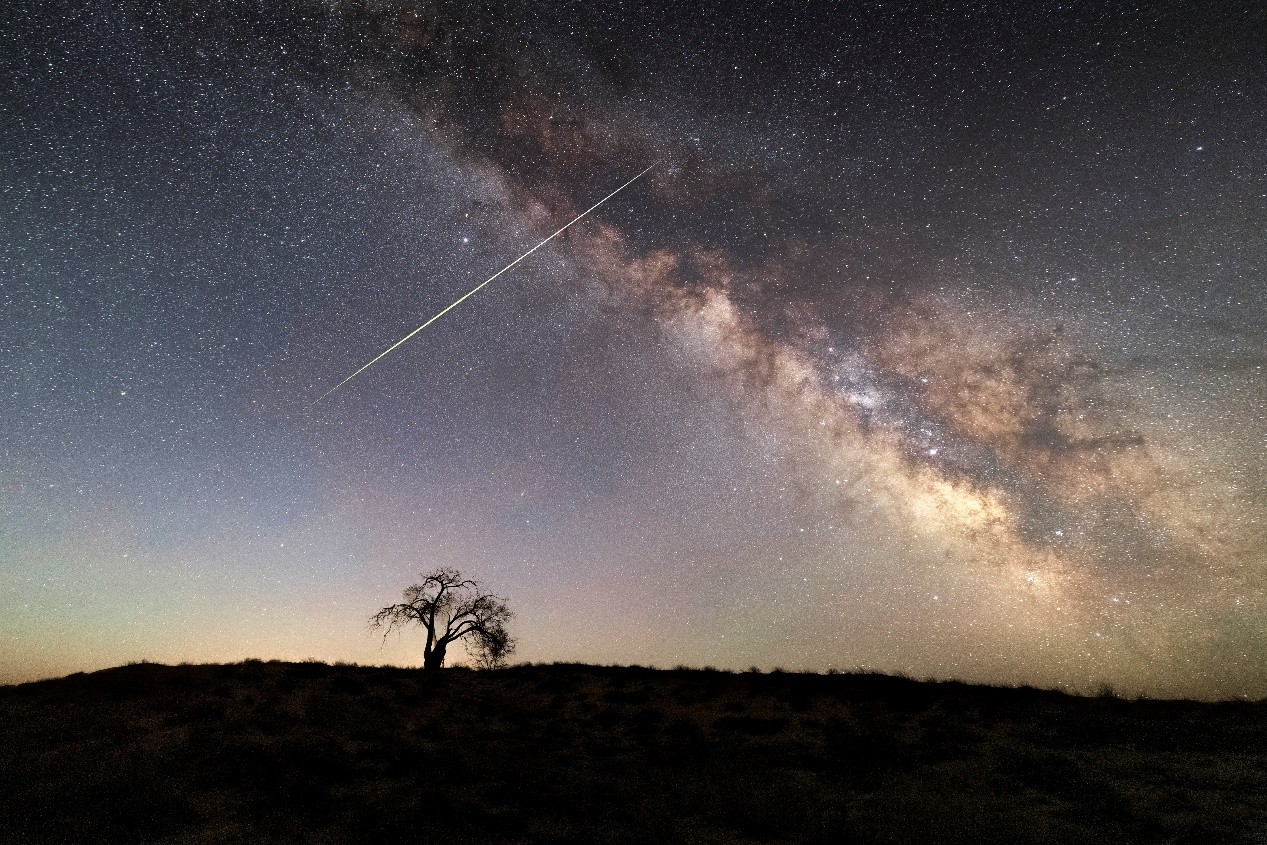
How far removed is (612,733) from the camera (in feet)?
70.4

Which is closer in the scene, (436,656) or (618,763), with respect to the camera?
(618,763)

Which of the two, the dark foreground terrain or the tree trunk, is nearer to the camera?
the dark foreground terrain

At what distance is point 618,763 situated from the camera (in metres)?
17.9

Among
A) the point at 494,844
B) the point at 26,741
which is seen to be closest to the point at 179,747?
the point at 26,741

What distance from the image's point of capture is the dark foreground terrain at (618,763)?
12.2 meters

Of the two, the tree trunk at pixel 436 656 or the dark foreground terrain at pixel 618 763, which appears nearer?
the dark foreground terrain at pixel 618 763

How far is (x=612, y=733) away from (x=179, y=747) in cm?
1226

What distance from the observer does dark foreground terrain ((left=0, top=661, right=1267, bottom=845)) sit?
1217cm

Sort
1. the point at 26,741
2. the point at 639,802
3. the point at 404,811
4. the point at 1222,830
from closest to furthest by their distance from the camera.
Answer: the point at 1222,830, the point at 404,811, the point at 639,802, the point at 26,741

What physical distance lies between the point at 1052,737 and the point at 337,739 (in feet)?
65.8

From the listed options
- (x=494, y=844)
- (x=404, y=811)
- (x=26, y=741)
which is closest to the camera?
(x=494, y=844)

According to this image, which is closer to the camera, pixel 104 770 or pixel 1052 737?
pixel 104 770

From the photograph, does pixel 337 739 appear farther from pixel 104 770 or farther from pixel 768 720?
pixel 768 720

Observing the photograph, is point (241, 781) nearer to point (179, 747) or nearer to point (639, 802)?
point (179, 747)
